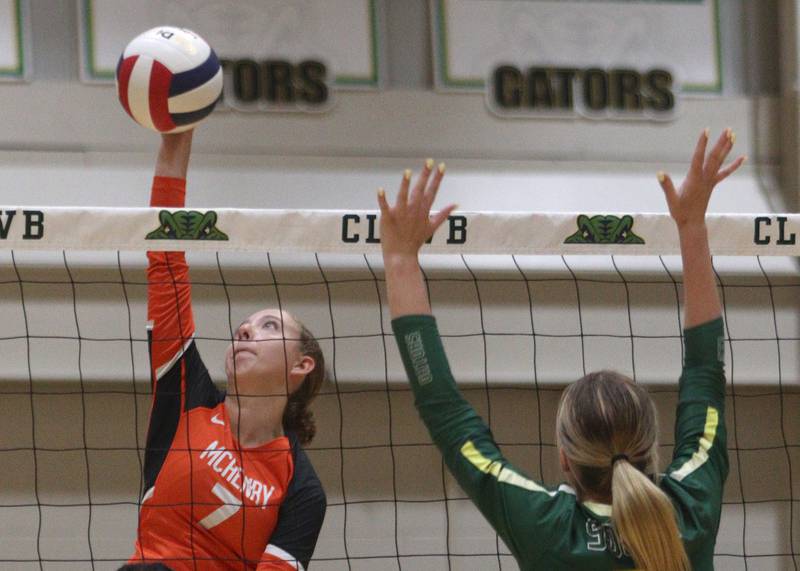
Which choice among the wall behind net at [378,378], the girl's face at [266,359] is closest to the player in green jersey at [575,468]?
the girl's face at [266,359]

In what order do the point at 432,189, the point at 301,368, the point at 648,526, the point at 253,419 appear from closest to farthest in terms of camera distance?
1. the point at 648,526
2. the point at 432,189
3. the point at 253,419
4. the point at 301,368

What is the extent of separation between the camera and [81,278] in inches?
223

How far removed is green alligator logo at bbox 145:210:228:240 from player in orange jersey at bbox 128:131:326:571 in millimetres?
13

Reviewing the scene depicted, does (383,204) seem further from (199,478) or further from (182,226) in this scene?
(199,478)

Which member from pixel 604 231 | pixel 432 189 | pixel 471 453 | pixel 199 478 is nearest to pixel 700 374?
pixel 471 453

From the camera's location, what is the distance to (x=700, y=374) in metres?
2.26

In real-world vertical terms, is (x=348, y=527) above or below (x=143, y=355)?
below

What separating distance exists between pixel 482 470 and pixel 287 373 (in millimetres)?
1762

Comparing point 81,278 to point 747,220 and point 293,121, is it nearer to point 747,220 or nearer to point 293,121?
point 293,121

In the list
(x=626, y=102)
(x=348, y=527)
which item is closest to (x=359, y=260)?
(x=348, y=527)

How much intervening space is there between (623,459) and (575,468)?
0.10m

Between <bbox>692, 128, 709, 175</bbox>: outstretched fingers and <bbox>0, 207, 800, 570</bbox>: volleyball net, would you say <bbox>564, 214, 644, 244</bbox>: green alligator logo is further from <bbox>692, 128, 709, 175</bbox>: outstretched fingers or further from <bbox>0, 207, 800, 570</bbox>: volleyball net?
<bbox>0, 207, 800, 570</bbox>: volleyball net

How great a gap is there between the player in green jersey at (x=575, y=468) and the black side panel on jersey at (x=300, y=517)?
4.64ft

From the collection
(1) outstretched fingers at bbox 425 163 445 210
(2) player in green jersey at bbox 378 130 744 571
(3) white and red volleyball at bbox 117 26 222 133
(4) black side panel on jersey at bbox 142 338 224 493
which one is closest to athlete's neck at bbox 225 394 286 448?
(4) black side panel on jersey at bbox 142 338 224 493
